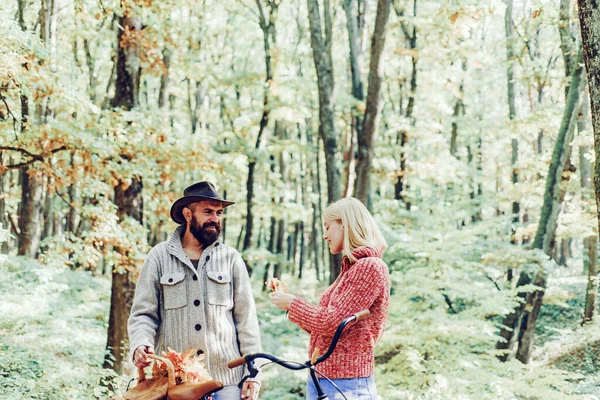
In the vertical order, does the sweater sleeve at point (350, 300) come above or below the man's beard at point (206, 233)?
below

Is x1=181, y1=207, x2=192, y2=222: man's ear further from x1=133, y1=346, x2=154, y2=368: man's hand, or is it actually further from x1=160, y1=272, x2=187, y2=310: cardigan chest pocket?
x1=133, y1=346, x2=154, y2=368: man's hand

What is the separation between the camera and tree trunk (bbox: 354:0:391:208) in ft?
26.2

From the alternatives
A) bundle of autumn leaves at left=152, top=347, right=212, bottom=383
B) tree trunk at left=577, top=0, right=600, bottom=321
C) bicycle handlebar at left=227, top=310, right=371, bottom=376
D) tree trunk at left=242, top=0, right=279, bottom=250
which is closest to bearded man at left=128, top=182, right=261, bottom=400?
bundle of autumn leaves at left=152, top=347, right=212, bottom=383

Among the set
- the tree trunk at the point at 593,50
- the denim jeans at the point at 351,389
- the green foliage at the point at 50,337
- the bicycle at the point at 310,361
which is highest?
the tree trunk at the point at 593,50

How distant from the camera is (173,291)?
10.8ft

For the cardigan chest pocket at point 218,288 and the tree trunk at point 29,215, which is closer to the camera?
the cardigan chest pocket at point 218,288

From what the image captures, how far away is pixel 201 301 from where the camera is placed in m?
3.30

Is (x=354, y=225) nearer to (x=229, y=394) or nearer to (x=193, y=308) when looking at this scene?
(x=193, y=308)

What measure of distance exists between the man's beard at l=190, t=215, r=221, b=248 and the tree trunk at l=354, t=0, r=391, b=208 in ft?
16.0

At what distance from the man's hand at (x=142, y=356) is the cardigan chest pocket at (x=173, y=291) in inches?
14.5

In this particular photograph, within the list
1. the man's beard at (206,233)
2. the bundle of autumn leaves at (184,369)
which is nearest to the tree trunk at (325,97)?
the man's beard at (206,233)

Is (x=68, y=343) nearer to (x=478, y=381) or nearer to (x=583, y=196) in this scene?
(x=478, y=381)

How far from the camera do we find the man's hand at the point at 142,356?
9.52ft

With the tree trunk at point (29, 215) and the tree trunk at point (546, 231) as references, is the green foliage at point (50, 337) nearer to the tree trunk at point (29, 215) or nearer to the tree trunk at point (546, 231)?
the tree trunk at point (29, 215)
